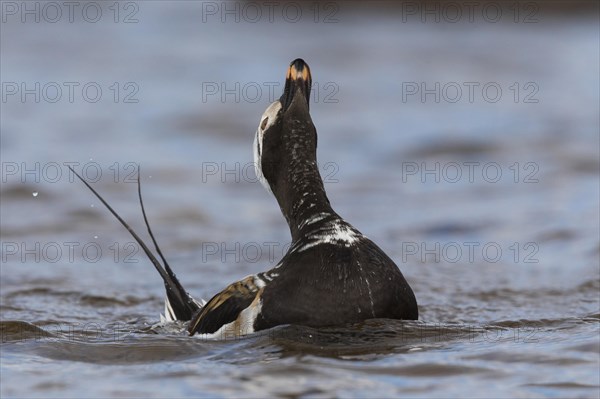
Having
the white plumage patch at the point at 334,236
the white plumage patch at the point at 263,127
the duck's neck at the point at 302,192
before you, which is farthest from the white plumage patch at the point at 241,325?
the white plumage patch at the point at 263,127

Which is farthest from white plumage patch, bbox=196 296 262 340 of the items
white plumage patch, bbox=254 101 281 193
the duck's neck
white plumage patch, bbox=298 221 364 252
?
white plumage patch, bbox=254 101 281 193

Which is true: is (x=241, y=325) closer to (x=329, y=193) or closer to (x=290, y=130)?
(x=290, y=130)

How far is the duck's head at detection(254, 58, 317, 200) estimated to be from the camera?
6941mm

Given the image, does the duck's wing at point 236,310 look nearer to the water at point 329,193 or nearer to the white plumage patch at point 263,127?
the water at point 329,193

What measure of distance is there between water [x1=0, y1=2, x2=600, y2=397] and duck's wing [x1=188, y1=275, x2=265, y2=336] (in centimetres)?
12

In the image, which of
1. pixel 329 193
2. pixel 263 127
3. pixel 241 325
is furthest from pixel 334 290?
pixel 329 193

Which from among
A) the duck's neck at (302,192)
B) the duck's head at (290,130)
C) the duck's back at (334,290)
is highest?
the duck's head at (290,130)

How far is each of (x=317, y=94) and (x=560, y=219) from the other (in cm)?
683

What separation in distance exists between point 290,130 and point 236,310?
42.3 inches

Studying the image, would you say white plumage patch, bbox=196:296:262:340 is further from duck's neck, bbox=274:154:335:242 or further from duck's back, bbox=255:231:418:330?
duck's neck, bbox=274:154:335:242

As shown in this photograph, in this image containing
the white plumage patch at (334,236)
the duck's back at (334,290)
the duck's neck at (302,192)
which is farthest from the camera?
the duck's neck at (302,192)

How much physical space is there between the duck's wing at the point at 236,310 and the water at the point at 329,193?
0.38ft

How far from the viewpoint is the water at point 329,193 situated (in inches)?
250

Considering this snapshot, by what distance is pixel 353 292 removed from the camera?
20.8 feet
